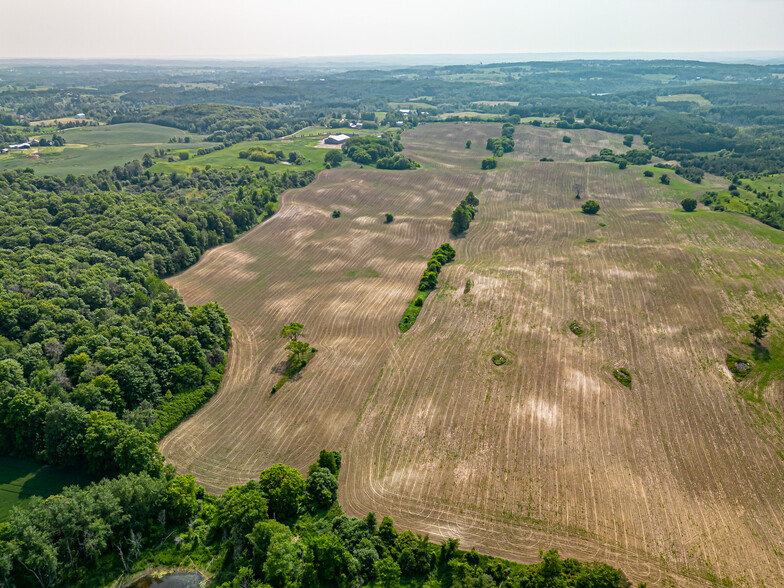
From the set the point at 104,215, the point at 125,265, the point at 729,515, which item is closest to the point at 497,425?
the point at 729,515

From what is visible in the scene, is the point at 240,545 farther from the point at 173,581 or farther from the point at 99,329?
the point at 99,329

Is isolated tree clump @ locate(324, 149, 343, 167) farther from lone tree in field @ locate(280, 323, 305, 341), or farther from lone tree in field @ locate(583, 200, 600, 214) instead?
lone tree in field @ locate(280, 323, 305, 341)

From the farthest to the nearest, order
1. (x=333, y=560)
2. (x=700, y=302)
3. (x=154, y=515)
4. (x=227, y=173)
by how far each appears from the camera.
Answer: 1. (x=227, y=173)
2. (x=700, y=302)
3. (x=154, y=515)
4. (x=333, y=560)

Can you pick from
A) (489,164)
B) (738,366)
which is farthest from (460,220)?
(738,366)

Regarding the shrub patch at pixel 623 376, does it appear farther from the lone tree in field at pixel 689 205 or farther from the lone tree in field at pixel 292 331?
the lone tree in field at pixel 689 205

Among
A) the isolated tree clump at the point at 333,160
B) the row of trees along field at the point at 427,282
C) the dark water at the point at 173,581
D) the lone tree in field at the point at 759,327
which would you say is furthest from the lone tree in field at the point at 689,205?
the dark water at the point at 173,581

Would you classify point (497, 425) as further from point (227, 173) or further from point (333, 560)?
point (227, 173)

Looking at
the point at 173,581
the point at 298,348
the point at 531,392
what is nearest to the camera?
the point at 173,581

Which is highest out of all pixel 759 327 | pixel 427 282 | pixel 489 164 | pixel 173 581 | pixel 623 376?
pixel 489 164
